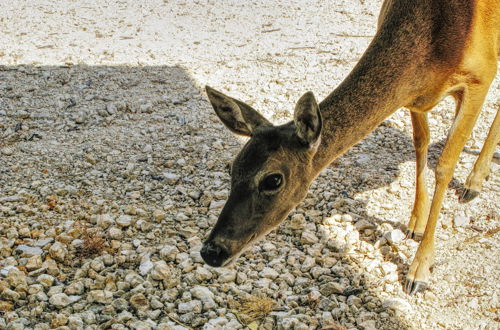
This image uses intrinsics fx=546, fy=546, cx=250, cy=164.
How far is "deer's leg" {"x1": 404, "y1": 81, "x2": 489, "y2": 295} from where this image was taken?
11.7 ft

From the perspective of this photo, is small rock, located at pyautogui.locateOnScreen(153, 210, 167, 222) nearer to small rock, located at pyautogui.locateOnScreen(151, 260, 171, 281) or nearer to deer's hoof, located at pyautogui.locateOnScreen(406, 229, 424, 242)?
small rock, located at pyautogui.locateOnScreen(151, 260, 171, 281)

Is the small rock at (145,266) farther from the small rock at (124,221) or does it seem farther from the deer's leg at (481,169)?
the deer's leg at (481,169)

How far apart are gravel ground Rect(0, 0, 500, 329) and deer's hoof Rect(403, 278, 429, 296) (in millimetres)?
50

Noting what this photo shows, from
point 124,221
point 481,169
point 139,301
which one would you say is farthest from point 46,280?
point 481,169

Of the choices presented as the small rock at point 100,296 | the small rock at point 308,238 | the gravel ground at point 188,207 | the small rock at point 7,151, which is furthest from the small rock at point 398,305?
the small rock at point 7,151

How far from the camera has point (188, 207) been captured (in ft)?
14.5

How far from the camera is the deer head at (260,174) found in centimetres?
295

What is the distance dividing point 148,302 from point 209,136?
2.29 m

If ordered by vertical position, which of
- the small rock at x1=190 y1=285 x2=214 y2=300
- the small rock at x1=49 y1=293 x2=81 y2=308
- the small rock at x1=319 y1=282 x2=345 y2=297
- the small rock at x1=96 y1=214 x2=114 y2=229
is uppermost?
the small rock at x1=319 y1=282 x2=345 y2=297

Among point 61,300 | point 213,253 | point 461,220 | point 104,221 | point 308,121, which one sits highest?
point 308,121

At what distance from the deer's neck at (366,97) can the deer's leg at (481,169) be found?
1546 millimetres

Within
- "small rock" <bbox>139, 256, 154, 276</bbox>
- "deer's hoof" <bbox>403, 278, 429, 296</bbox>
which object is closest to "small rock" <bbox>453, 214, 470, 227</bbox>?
"deer's hoof" <bbox>403, 278, 429, 296</bbox>

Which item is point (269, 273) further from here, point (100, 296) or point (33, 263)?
point (33, 263)

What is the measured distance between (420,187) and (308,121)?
164 centimetres
